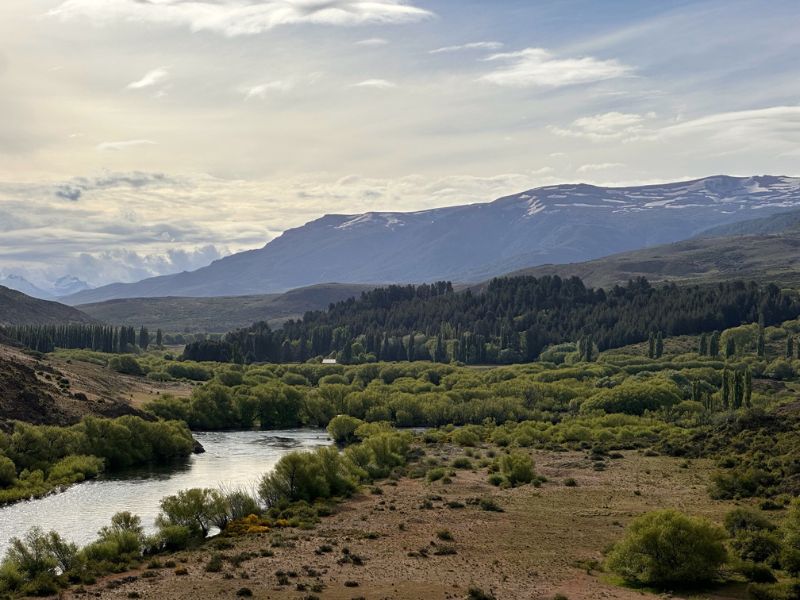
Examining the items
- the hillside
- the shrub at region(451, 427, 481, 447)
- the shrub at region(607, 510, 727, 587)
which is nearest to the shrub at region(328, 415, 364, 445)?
the shrub at region(451, 427, 481, 447)

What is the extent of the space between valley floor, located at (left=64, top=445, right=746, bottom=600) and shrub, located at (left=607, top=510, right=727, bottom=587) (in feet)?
6.03

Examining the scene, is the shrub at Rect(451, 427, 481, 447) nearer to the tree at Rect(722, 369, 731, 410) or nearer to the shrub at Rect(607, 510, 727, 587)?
the tree at Rect(722, 369, 731, 410)

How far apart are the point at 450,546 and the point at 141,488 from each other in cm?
4164

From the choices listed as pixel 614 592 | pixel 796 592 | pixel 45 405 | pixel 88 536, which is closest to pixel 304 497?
pixel 88 536

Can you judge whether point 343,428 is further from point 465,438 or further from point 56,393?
point 56,393

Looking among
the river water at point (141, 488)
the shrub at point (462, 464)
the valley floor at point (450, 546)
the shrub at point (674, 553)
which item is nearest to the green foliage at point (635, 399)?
the river water at point (141, 488)

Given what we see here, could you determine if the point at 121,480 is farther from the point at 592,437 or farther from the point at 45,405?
the point at 592,437

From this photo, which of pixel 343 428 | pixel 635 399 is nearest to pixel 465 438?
pixel 343 428

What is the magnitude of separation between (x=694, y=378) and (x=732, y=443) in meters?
71.2

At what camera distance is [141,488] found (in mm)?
95250

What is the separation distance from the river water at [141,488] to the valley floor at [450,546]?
15.0 meters

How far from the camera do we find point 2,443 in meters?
101

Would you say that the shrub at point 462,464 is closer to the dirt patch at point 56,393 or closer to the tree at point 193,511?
the tree at point 193,511

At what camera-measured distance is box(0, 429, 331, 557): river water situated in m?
77.2
